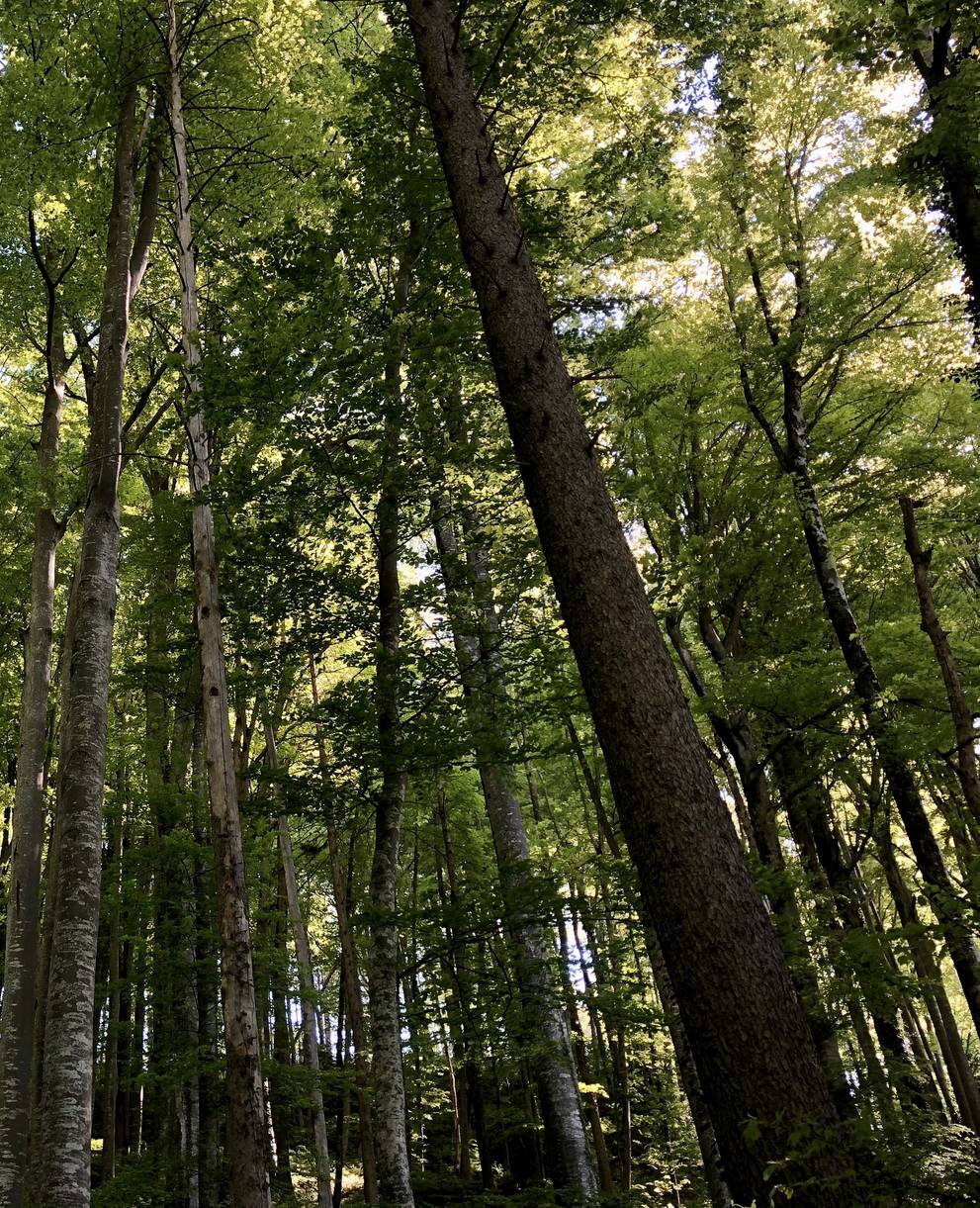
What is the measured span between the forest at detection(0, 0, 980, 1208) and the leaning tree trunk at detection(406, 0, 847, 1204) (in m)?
0.02

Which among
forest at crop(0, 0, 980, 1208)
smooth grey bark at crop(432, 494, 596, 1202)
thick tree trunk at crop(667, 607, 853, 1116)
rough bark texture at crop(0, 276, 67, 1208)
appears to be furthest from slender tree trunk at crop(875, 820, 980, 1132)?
rough bark texture at crop(0, 276, 67, 1208)

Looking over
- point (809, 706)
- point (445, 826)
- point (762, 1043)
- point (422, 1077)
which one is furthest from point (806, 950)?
point (422, 1077)

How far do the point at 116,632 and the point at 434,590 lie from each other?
1216 centimetres

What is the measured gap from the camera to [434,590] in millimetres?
8242

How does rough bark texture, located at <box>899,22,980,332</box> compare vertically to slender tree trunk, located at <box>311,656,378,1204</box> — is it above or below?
above

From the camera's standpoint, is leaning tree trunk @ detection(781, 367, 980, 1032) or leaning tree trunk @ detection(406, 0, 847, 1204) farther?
leaning tree trunk @ detection(781, 367, 980, 1032)

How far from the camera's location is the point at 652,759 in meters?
3.83

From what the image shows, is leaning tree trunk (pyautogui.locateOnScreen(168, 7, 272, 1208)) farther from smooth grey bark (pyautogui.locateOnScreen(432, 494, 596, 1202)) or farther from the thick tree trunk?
the thick tree trunk

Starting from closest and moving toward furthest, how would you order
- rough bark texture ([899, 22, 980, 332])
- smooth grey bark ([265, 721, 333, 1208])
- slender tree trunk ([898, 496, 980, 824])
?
slender tree trunk ([898, 496, 980, 824])
rough bark texture ([899, 22, 980, 332])
smooth grey bark ([265, 721, 333, 1208])

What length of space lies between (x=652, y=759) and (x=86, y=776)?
5.50 metres

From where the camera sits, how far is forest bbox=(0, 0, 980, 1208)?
4891mm

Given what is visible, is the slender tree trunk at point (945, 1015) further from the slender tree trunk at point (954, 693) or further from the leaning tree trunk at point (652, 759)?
the leaning tree trunk at point (652, 759)

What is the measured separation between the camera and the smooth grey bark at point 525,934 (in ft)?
26.0

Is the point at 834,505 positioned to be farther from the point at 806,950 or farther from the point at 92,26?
the point at 92,26
